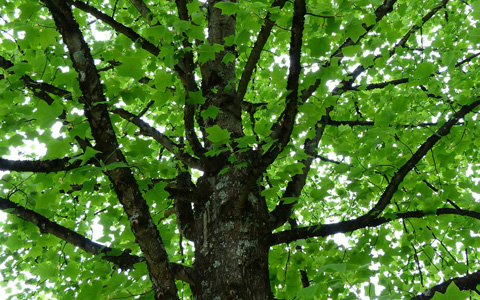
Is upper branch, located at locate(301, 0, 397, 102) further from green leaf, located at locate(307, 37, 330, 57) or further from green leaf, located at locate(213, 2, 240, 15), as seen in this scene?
green leaf, located at locate(213, 2, 240, 15)

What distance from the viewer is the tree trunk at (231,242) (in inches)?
81.3

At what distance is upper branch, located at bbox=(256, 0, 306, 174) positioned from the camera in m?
1.66

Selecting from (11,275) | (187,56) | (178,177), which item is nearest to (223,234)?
(178,177)

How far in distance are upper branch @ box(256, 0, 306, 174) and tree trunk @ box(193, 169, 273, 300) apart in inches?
14.5

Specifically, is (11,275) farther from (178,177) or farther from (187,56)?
(187,56)

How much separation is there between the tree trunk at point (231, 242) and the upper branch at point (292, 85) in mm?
368

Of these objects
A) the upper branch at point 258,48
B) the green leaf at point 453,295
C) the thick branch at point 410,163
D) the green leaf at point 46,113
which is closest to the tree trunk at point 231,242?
the upper branch at point 258,48

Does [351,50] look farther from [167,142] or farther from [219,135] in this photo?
[167,142]

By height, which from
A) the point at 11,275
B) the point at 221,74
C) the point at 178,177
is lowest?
the point at 178,177

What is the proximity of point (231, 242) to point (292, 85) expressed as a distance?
1.09 m

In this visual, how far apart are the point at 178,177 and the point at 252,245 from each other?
1.01 meters

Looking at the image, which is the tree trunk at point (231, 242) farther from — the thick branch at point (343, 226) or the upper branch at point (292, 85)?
the upper branch at point (292, 85)

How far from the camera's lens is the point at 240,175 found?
2.53 m

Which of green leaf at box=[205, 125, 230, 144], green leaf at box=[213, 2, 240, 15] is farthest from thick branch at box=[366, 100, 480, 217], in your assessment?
green leaf at box=[213, 2, 240, 15]
